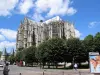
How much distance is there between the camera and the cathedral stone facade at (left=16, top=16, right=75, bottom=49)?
151m

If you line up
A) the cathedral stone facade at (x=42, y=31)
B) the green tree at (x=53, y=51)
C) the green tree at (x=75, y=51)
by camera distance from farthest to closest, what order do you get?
1. the cathedral stone facade at (x=42, y=31)
2. the green tree at (x=53, y=51)
3. the green tree at (x=75, y=51)

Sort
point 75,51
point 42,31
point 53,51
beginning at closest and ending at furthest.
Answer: point 75,51, point 53,51, point 42,31

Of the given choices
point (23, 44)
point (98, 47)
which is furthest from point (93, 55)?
point (23, 44)

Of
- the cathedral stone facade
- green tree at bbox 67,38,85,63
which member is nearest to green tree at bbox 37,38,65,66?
green tree at bbox 67,38,85,63

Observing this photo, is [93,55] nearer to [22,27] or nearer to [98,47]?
[98,47]

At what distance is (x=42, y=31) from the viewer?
158m

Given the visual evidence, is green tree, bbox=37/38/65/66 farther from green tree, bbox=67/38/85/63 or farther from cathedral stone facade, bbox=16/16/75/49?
cathedral stone facade, bbox=16/16/75/49

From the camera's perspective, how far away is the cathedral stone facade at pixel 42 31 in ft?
495

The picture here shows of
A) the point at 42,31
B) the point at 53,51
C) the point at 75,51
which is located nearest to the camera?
the point at 75,51

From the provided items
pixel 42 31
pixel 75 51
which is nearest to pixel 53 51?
pixel 75 51

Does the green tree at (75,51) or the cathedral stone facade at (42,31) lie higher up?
the cathedral stone facade at (42,31)

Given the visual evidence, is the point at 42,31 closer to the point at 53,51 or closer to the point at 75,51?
the point at 53,51

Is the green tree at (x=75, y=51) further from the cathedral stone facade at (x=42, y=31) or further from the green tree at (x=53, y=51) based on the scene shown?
the cathedral stone facade at (x=42, y=31)

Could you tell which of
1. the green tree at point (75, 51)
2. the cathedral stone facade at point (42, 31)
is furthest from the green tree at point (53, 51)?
the cathedral stone facade at point (42, 31)
